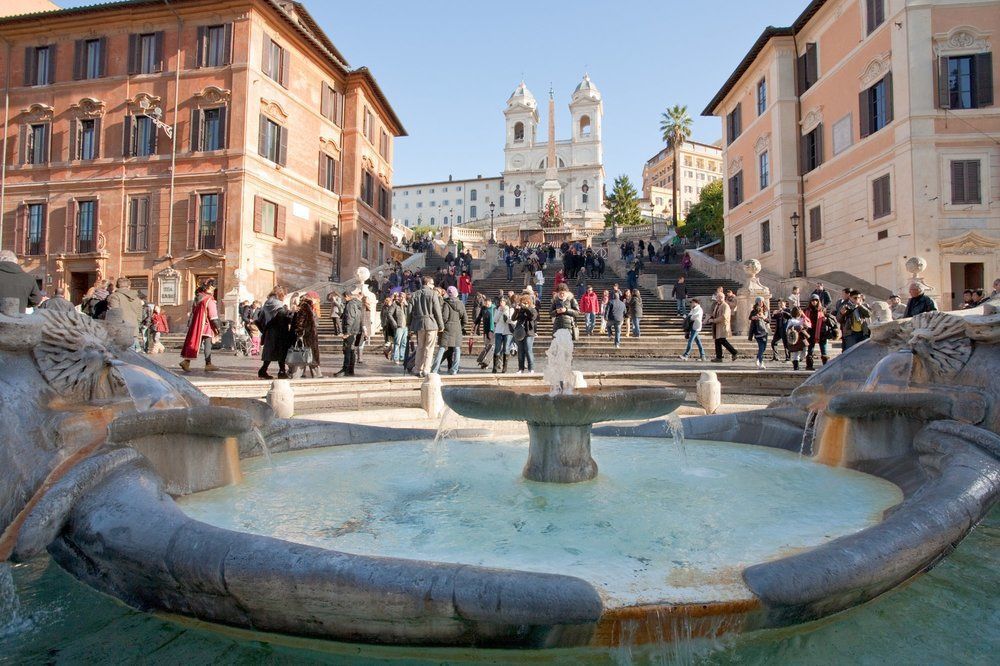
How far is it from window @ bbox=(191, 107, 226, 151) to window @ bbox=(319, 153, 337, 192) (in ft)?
18.3

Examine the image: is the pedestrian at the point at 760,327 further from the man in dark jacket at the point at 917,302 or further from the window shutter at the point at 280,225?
the window shutter at the point at 280,225

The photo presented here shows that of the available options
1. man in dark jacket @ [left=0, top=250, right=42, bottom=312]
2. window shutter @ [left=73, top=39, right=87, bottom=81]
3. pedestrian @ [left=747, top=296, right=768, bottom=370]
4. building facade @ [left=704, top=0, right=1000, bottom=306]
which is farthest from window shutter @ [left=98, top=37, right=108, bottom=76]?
building facade @ [left=704, top=0, right=1000, bottom=306]

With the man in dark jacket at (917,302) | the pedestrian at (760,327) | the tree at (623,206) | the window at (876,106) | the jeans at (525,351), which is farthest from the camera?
the tree at (623,206)

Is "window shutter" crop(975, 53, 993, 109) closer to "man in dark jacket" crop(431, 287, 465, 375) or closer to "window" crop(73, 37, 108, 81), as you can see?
"man in dark jacket" crop(431, 287, 465, 375)

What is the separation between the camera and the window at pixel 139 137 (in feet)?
87.7

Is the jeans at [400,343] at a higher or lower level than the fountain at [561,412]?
higher

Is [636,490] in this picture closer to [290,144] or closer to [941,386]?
[941,386]

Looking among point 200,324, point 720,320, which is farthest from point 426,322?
point 720,320

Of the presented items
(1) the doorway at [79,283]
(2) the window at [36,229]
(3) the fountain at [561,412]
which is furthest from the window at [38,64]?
(3) the fountain at [561,412]

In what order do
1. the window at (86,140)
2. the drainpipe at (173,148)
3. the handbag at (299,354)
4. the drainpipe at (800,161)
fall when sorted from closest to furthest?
the handbag at (299,354)
the drainpipe at (173,148)
the drainpipe at (800,161)
the window at (86,140)

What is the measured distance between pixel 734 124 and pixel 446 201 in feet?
264

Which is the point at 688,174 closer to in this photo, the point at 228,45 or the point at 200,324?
the point at 228,45

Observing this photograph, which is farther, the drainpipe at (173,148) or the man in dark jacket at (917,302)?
the drainpipe at (173,148)

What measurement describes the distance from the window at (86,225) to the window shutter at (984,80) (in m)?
34.4
